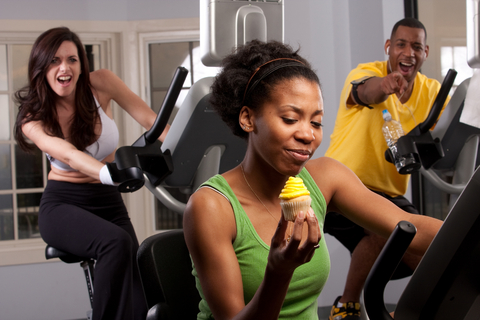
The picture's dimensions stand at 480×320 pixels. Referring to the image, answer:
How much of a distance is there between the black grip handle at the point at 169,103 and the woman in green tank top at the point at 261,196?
45 cm

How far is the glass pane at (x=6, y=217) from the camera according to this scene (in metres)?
3.47

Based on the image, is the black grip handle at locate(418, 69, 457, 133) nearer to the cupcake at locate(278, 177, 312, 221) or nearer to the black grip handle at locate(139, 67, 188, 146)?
the black grip handle at locate(139, 67, 188, 146)

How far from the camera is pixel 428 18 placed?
2.83m

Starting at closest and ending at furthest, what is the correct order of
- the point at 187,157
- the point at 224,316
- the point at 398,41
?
the point at 224,316
the point at 187,157
the point at 398,41

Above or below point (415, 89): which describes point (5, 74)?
above

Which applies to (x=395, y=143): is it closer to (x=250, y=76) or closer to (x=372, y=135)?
(x=372, y=135)

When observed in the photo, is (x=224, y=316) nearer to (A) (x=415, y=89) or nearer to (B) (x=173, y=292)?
(B) (x=173, y=292)

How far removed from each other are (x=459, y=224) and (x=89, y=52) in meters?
3.48

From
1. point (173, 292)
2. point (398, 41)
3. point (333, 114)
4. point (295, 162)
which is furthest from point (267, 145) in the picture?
point (333, 114)

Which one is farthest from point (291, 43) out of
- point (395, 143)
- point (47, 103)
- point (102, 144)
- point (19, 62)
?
point (19, 62)

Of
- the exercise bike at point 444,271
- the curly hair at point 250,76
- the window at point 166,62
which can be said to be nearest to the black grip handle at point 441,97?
the curly hair at point 250,76

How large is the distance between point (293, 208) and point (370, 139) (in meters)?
1.46

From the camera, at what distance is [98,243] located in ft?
5.89

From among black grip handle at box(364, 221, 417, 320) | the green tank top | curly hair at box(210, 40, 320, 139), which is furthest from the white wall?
black grip handle at box(364, 221, 417, 320)
